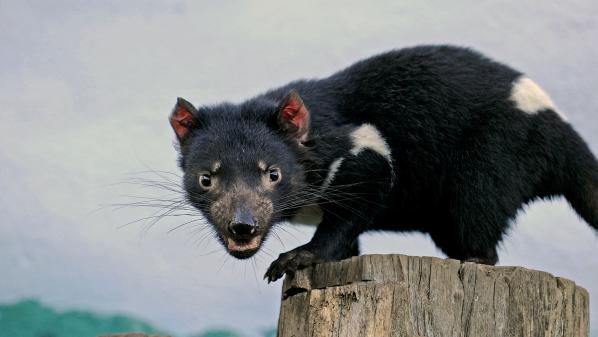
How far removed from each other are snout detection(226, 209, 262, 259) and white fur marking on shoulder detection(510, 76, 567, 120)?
2849 millimetres

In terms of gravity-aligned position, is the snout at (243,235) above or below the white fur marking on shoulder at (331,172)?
below

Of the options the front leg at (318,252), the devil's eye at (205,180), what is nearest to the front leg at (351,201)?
the front leg at (318,252)

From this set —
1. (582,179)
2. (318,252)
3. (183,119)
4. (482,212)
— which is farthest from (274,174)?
(582,179)

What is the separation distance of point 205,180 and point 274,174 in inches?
22.4

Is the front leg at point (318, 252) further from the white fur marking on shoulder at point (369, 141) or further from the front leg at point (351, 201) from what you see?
the white fur marking on shoulder at point (369, 141)

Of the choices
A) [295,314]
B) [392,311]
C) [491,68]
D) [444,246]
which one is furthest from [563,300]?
[491,68]

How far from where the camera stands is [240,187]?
6512mm

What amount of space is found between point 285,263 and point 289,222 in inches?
51.8

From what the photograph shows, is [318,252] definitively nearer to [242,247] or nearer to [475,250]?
[242,247]

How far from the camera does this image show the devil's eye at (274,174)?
6800 mm

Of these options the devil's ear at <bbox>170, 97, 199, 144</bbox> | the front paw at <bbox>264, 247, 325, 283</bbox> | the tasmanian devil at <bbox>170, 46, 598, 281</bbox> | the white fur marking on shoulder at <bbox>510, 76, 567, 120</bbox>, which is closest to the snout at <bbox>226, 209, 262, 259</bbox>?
the tasmanian devil at <bbox>170, 46, 598, 281</bbox>

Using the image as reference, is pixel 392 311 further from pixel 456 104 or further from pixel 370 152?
pixel 456 104

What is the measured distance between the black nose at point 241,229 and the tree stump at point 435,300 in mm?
705

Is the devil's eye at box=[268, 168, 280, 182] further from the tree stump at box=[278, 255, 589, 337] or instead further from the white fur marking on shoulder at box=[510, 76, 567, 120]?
the white fur marking on shoulder at box=[510, 76, 567, 120]
